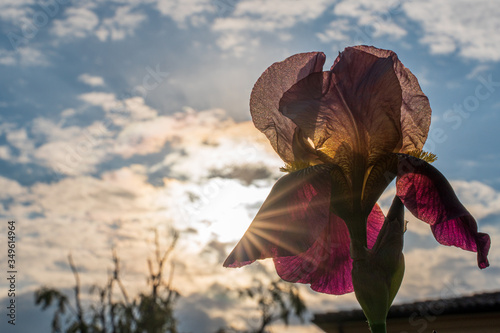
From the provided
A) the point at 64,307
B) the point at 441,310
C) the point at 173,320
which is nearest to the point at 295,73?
the point at 441,310

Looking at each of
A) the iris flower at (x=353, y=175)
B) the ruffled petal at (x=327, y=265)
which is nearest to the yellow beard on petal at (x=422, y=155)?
the iris flower at (x=353, y=175)

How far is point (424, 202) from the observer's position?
3.65ft

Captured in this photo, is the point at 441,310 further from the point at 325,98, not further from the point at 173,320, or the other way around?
the point at 325,98

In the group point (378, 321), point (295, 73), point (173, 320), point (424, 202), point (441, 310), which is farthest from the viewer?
point (173, 320)

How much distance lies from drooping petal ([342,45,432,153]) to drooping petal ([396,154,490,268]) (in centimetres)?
12

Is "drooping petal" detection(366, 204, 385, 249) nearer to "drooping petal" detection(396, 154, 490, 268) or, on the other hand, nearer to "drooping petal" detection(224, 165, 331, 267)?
"drooping petal" detection(396, 154, 490, 268)

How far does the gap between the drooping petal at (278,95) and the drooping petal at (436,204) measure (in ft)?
1.18

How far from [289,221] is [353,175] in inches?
8.1

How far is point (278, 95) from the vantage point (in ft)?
4.26

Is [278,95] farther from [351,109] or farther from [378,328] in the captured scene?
[378,328]

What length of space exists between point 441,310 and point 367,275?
12481 mm

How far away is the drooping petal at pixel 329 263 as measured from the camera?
125cm

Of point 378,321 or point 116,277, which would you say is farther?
point 116,277

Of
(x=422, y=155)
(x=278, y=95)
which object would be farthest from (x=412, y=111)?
(x=278, y=95)
